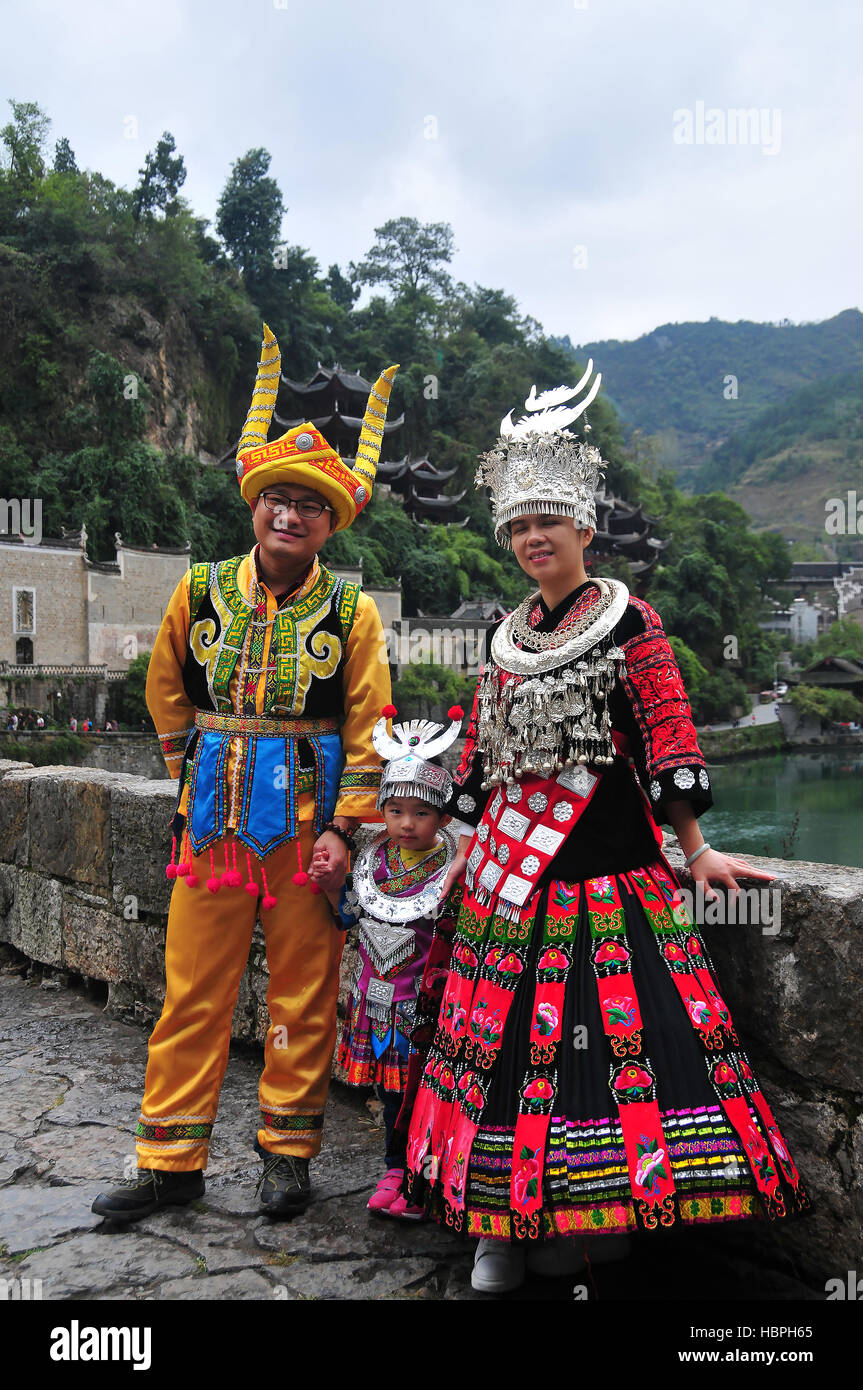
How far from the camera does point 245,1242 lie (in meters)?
2.37

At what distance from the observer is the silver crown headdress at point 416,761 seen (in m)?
2.58

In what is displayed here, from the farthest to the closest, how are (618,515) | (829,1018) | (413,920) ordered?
(618,515) < (413,920) < (829,1018)

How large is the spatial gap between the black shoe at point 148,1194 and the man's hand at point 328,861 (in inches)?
31.8

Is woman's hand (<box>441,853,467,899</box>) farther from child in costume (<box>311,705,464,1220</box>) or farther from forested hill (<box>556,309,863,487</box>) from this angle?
forested hill (<box>556,309,863,487</box>)

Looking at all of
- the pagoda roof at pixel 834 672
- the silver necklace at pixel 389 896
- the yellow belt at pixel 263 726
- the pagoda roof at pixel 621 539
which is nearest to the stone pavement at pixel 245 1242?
the silver necklace at pixel 389 896

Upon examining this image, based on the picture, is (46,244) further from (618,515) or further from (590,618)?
(590,618)

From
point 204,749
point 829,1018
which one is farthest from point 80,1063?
point 829,1018

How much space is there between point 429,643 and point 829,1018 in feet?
109

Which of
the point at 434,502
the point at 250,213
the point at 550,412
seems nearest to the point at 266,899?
the point at 550,412

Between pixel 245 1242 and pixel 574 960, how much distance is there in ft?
3.52

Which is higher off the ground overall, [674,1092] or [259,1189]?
[674,1092]

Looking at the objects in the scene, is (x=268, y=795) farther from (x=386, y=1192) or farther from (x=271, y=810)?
(x=386, y=1192)
